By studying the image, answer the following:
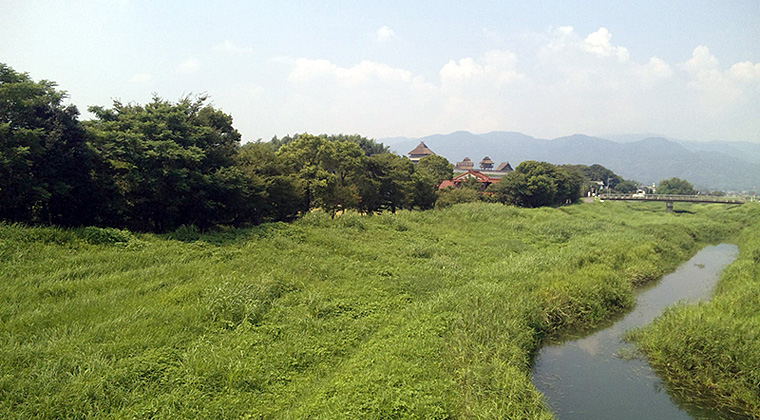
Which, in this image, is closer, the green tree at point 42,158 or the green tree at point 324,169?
the green tree at point 42,158

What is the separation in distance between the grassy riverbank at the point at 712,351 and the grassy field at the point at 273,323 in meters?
0.57

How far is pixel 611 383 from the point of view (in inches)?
372

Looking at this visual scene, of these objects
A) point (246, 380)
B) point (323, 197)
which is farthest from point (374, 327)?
point (323, 197)

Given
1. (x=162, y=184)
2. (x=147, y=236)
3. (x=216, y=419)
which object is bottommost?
(x=216, y=419)

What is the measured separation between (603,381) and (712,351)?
8.41 feet

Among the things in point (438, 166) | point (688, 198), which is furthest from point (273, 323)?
point (688, 198)

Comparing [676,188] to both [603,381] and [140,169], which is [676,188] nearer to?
[603,381]

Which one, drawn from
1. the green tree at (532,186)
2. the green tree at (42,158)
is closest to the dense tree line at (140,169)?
the green tree at (42,158)

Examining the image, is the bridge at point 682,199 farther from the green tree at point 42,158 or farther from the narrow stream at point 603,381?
the green tree at point 42,158

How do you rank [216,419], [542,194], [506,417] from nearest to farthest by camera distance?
[216,419], [506,417], [542,194]

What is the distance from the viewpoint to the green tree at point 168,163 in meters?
13.3

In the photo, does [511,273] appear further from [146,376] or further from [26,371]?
[26,371]

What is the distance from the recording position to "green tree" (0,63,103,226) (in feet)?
35.4

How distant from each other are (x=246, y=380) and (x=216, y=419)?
0.99 metres
